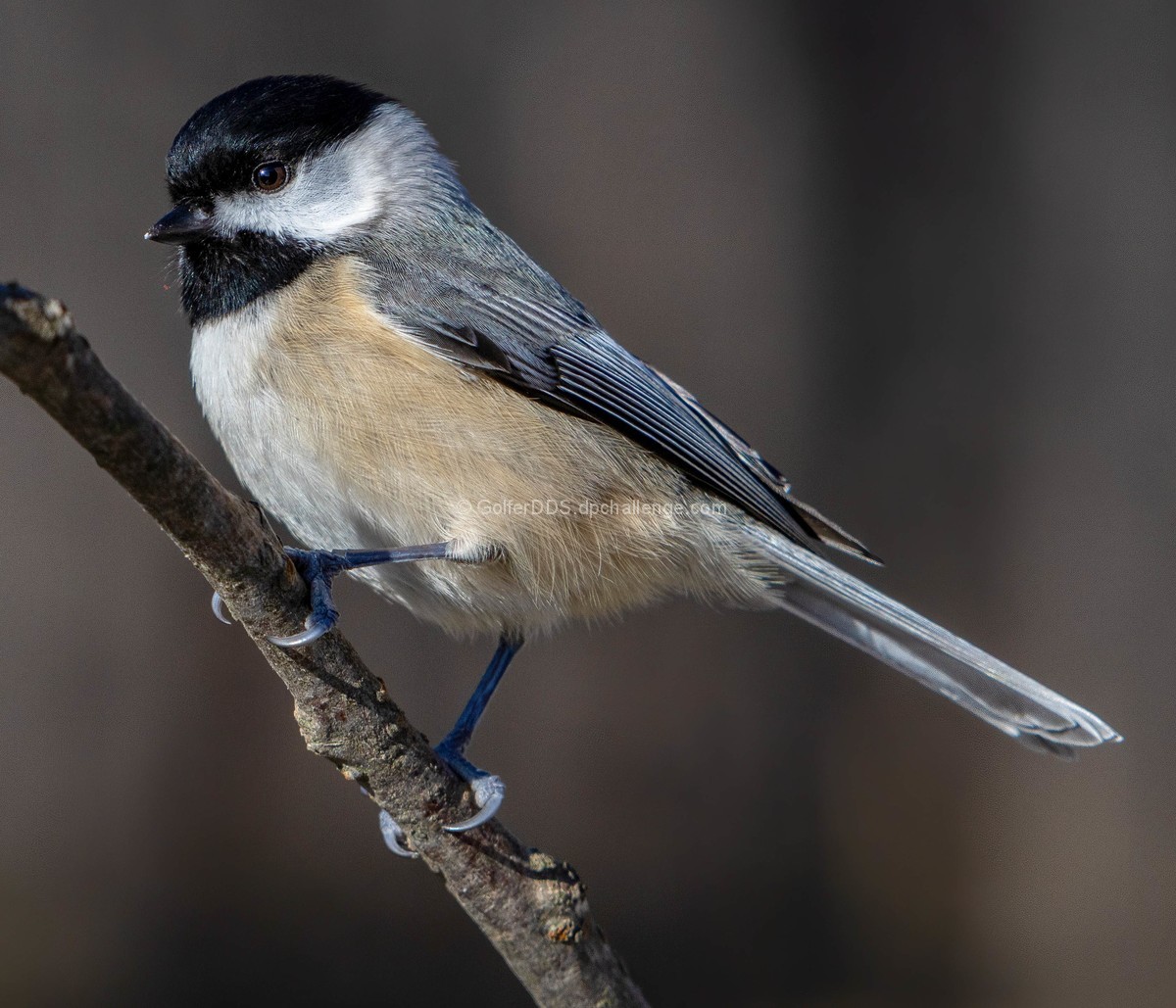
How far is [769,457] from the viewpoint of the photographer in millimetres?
3672

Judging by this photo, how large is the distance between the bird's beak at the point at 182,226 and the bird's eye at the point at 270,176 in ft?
0.37

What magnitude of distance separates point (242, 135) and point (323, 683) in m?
1.06

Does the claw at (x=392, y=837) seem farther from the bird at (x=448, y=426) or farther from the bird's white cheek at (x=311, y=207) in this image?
the bird's white cheek at (x=311, y=207)

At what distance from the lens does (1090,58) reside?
143 inches

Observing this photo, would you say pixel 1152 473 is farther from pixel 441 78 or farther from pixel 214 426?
pixel 214 426

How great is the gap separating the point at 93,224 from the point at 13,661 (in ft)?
4.58

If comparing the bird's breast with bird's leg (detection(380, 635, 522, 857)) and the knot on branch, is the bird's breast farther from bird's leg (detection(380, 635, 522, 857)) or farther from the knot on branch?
the knot on branch

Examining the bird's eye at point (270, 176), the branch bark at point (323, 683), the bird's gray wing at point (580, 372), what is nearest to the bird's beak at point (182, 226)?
the bird's eye at point (270, 176)

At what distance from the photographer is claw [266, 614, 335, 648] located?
1509mm

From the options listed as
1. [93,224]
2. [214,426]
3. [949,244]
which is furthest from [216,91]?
[949,244]

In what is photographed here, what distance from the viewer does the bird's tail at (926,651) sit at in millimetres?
2020

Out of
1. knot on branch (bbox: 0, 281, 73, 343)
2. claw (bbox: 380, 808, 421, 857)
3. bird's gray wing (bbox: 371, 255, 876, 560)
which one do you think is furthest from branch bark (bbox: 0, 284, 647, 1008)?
bird's gray wing (bbox: 371, 255, 876, 560)

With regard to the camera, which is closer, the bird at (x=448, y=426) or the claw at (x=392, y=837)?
the bird at (x=448, y=426)

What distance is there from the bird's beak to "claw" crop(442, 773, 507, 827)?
1139mm
